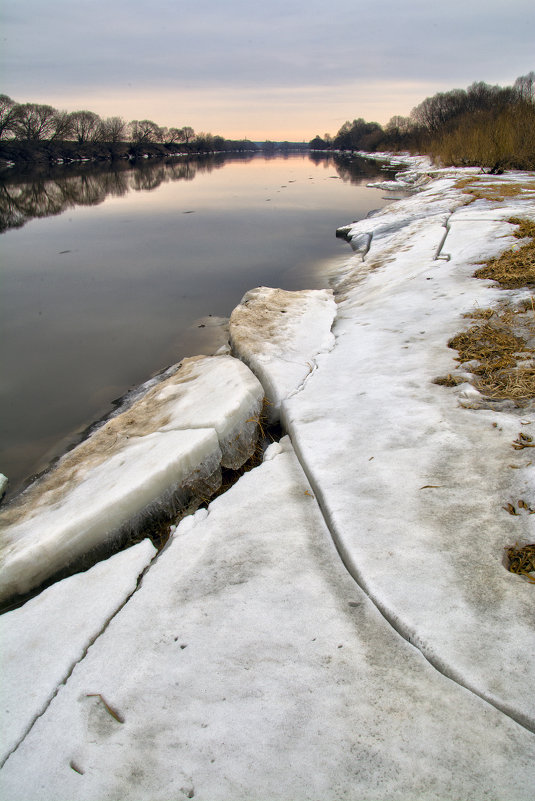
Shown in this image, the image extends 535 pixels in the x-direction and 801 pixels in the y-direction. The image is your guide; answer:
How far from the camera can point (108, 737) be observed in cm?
146

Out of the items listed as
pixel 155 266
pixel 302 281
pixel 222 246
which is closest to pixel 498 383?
pixel 302 281

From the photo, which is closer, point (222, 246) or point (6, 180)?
point (222, 246)

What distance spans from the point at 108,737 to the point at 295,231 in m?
17.3

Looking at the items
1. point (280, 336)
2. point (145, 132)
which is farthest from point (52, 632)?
point (145, 132)

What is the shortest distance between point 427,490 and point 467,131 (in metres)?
34.1

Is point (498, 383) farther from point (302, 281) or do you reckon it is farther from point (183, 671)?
point (302, 281)

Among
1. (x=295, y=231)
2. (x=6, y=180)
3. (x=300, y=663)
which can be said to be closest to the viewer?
(x=300, y=663)

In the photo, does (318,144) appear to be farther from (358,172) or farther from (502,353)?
(502,353)

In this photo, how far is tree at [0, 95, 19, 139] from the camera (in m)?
64.3

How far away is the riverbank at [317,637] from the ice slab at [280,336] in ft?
3.19

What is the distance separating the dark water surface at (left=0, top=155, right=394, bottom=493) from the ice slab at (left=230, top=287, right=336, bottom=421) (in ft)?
5.15

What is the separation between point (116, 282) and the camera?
461 inches

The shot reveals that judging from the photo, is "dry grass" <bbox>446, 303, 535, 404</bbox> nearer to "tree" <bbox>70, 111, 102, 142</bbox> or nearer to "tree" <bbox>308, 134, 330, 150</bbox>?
"tree" <bbox>70, 111, 102, 142</bbox>

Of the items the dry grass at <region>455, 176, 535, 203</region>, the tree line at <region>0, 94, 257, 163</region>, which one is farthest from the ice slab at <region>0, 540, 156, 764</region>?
the tree line at <region>0, 94, 257, 163</region>
